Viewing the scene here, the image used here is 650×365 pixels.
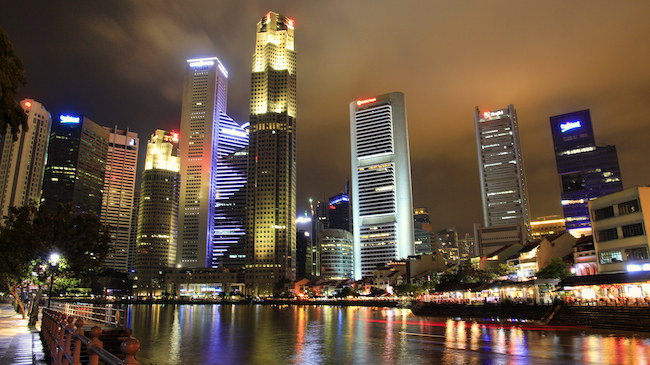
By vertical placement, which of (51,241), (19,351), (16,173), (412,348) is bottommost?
(412,348)

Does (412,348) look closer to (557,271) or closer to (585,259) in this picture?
(557,271)

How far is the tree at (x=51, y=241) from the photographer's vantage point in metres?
32.0

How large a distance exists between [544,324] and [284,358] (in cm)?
3472

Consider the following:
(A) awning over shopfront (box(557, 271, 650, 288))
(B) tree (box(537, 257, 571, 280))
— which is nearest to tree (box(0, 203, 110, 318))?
(A) awning over shopfront (box(557, 271, 650, 288))

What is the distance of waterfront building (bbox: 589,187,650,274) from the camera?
166ft

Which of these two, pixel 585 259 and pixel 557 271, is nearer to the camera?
pixel 557 271

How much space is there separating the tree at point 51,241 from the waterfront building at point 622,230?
58033mm

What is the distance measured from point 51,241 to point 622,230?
205 ft

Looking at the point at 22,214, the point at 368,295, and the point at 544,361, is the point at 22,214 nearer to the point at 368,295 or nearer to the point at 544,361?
the point at 544,361

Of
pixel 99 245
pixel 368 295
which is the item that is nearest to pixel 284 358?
pixel 99 245

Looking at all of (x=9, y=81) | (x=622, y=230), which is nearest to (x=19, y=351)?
(x=9, y=81)

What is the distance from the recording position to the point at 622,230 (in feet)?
176

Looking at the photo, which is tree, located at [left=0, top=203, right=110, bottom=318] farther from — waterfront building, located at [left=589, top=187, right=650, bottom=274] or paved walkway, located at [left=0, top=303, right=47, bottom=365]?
waterfront building, located at [left=589, top=187, right=650, bottom=274]

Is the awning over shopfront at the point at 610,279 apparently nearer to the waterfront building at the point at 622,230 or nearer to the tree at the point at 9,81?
the waterfront building at the point at 622,230
